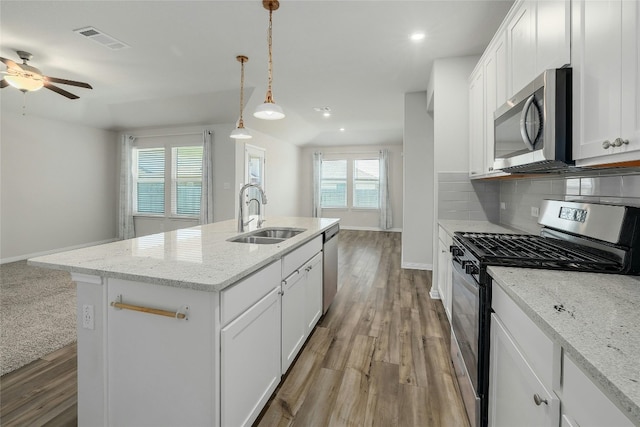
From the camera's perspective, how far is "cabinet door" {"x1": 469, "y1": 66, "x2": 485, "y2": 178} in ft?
8.67

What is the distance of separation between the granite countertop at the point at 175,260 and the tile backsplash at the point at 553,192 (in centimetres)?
165

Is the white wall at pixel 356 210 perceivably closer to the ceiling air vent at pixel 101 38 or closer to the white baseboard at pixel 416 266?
the white baseboard at pixel 416 266

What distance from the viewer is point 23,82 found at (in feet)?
10.3

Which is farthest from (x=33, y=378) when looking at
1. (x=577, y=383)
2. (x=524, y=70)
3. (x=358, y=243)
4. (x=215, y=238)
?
(x=358, y=243)

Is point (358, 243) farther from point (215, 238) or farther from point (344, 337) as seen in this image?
point (215, 238)

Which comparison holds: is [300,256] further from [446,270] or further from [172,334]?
[446,270]

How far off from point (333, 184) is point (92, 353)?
8167mm

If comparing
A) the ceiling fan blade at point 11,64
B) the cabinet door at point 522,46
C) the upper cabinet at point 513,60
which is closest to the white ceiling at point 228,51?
the ceiling fan blade at point 11,64

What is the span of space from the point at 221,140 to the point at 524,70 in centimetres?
528

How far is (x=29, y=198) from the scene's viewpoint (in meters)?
5.13

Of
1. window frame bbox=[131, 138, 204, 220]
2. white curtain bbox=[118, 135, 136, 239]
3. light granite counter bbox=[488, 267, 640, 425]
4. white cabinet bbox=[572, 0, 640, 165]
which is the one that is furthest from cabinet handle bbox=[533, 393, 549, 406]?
white curtain bbox=[118, 135, 136, 239]

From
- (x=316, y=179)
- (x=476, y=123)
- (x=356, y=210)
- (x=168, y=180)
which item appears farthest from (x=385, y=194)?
(x=476, y=123)

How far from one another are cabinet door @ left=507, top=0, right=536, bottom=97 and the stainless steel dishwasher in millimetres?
1777

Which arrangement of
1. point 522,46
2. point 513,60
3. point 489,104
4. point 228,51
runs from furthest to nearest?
1. point 228,51
2. point 489,104
3. point 513,60
4. point 522,46
